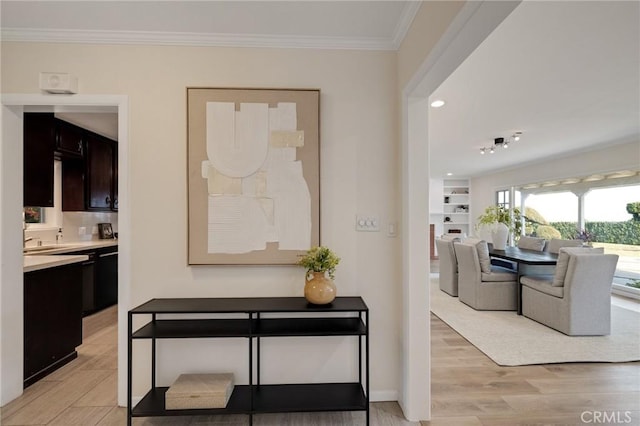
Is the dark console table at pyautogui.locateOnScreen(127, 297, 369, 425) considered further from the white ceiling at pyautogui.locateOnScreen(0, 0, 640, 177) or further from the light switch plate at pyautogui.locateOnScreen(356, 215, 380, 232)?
the white ceiling at pyautogui.locateOnScreen(0, 0, 640, 177)

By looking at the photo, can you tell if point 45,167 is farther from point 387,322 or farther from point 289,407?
point 387,322

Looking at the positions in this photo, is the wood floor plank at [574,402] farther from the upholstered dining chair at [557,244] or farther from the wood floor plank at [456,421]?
the upholstered dining chair at [557,244]

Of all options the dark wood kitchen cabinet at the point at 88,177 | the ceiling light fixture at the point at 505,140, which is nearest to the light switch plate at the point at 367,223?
the ceiling light fixture at the point at 505,140

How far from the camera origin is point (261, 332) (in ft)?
6.73

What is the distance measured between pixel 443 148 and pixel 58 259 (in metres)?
5.81

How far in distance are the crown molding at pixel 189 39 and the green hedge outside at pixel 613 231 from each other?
6367 mm

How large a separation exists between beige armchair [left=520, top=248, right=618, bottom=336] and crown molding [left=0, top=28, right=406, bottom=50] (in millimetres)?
3139

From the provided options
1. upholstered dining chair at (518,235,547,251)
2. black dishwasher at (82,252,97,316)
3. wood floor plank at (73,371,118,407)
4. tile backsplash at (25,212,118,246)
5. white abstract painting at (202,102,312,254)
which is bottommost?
wood floor plank at (73,371,118,407)

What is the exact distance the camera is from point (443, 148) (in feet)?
20.2

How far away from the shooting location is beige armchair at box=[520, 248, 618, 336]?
3.65m

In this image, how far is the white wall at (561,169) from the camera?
5654mm

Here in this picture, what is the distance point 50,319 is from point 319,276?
95.4 inches

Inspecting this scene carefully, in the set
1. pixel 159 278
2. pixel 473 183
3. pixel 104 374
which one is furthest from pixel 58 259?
pixel 473 183

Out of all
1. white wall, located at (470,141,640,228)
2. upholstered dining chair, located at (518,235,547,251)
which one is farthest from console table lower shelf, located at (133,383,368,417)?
white wall, located at (470,141,640,228)
